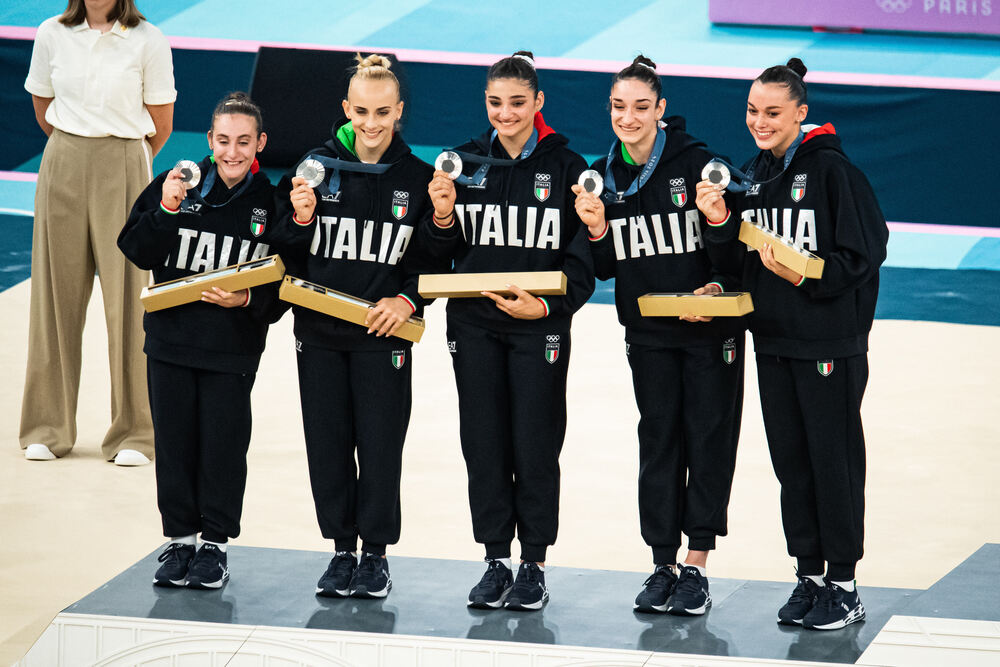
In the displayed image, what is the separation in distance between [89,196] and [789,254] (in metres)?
3.39

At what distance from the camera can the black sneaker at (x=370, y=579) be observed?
4230 millimetres

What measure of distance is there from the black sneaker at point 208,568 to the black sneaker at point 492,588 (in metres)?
0.83

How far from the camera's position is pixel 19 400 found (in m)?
6.89

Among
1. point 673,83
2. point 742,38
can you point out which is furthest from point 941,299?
point 742,38

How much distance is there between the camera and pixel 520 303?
3.99 m

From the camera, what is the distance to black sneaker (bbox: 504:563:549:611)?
163 inches

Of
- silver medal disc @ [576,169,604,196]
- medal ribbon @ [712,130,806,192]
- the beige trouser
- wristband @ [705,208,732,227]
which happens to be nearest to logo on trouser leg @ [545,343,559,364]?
silver medal disc @ [576,169,604,196]

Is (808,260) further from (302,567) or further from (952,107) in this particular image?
(952,107)

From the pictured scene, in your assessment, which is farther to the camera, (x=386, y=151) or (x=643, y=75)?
(x=386, y=151)

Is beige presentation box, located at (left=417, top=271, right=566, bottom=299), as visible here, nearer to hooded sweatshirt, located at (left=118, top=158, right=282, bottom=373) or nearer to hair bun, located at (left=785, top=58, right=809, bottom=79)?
hooded sweatshirt, located at (left=118, top=158, right=282, bottom=373)

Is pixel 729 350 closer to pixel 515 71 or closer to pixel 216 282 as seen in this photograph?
pixel 515 71

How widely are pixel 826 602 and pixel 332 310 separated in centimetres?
172

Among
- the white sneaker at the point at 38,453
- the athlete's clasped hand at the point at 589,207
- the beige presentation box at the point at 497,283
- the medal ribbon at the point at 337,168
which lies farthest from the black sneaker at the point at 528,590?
the white sneaker at the point at 38,453

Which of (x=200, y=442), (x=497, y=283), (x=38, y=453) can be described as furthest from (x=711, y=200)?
(x=38, y=453)
